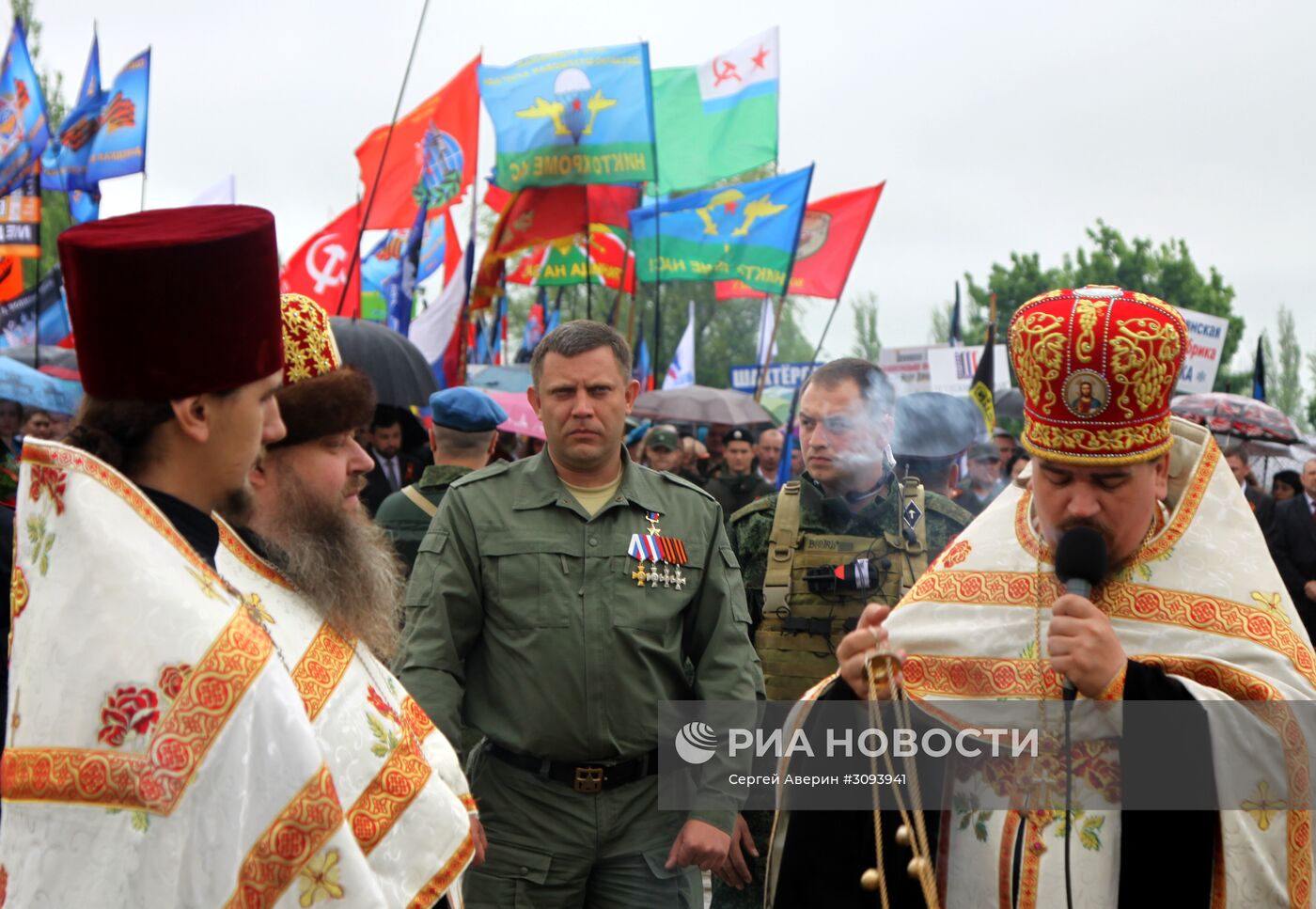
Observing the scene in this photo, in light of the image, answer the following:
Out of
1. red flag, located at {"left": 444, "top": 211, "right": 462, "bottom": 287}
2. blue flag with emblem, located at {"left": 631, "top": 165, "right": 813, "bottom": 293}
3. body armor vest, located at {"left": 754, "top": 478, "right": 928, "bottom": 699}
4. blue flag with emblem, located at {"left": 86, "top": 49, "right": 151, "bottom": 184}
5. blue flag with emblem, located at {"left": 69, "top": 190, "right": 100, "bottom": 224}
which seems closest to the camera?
body armor vest, located at {"left": 754, "top": 478, "right": 928, "bottom": 699}

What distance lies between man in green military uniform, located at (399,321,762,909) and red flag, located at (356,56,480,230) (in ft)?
35.4

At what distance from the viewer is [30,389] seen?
8.30 m

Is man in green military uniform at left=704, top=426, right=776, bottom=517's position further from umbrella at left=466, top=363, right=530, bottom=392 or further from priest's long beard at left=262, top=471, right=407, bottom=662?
priest's long beard at left=262, top=471, right=407, bottom=662

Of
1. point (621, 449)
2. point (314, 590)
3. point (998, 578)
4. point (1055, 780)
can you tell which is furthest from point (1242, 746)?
point (621, 449)

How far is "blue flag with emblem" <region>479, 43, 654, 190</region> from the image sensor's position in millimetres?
13336

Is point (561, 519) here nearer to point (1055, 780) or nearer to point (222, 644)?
point (1055, 780)

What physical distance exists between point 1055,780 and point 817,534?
219 centimetres

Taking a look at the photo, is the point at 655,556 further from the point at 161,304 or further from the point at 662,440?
the point at 662,440

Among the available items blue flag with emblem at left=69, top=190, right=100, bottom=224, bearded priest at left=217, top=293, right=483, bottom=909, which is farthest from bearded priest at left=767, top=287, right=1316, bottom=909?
blue flag with emblem at left=69, top=190, right=100, bottom=224

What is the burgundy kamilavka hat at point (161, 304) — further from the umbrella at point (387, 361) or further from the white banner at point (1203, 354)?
the white banner at point (1203, 354)

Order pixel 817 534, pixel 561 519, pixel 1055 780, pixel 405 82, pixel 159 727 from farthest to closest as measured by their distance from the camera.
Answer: pixel 405 82, pixel 817 534, pixel 561 519, pixel 1055 780, pixel 159 727

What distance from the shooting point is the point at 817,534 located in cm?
503

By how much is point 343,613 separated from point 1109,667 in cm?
143

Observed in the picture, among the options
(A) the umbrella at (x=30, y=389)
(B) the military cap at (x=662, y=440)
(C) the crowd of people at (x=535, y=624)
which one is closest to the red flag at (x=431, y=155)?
(B) the military cap at (x=662, y=440)
